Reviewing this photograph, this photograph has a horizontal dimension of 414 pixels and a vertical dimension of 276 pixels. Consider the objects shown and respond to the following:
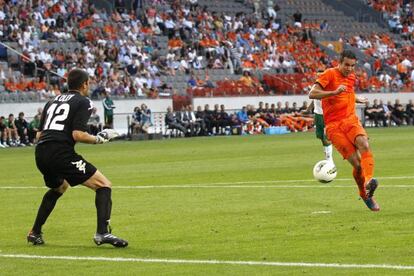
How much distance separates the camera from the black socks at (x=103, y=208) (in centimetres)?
1203

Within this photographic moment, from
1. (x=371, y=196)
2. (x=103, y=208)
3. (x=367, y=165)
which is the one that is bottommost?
(x=371, y=196)

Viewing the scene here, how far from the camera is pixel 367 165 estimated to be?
15312mm

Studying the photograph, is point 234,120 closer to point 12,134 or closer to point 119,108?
point 119,108

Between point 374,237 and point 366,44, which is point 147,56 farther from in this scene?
point 374,237

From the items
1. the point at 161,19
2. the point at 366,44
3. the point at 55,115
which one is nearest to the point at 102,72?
the point at 161,19

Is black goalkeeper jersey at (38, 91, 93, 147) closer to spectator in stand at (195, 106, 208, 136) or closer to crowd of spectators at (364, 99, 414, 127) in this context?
spectator in stand at (195, 106, 208, 136)

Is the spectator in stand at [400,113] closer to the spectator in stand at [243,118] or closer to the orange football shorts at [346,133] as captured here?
the spectator in stand at [243,118]

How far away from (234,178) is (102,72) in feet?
93.1

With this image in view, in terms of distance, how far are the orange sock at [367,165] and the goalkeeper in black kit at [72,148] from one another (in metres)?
4.52

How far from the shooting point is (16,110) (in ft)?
150

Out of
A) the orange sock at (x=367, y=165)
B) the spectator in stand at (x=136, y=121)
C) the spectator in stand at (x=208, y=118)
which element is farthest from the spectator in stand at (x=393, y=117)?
the orange sock at (x=367, y=165)

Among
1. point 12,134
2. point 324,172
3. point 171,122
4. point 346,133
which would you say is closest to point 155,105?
point 171,122

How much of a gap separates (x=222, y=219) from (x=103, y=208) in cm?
312

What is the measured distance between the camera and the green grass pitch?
1080 centimetres
